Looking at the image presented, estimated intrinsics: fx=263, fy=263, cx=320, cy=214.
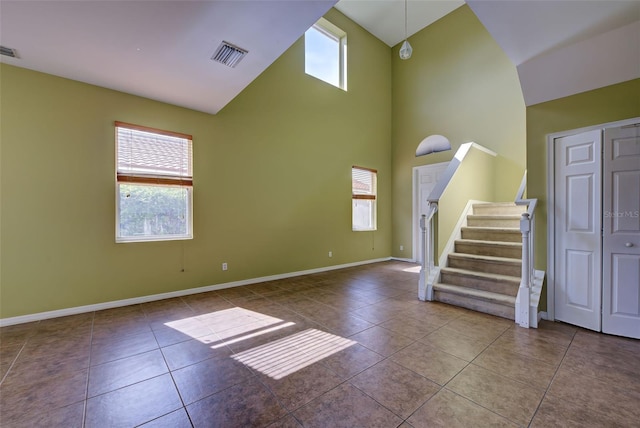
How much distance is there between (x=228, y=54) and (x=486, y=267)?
4.20 meters

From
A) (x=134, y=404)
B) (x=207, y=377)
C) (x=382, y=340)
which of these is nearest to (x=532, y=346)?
(x=382, y=340)

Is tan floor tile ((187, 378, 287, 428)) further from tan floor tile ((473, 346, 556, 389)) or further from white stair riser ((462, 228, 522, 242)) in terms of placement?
white stair riser ((462, 228, 522, 242))

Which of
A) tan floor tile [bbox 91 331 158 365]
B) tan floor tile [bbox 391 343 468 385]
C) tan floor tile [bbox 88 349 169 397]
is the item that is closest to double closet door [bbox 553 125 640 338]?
tan floor tile [bbox 391 343 468 385]

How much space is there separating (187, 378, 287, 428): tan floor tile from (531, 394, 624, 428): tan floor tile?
153cm

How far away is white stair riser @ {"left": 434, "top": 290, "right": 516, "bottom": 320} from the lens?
3035 mm

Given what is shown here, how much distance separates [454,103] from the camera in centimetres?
613

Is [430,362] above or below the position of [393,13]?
below

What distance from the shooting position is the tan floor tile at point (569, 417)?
1.50 meters

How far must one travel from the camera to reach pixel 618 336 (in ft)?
8.47

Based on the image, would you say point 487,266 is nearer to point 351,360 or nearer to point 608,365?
point 608,365

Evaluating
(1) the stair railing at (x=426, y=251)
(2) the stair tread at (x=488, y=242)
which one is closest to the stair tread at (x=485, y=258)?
(2) the stair tread at (x=488, y=242)

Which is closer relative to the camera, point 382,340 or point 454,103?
point 382,340

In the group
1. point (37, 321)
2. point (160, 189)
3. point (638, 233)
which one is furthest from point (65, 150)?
point (638, 233)

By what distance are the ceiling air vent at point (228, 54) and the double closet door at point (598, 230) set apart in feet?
12.0
